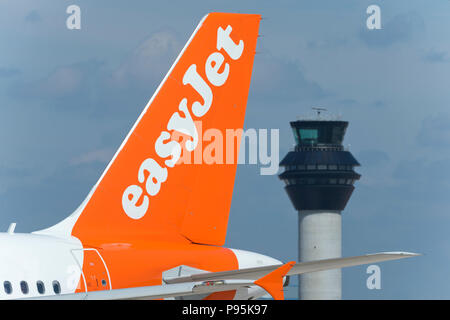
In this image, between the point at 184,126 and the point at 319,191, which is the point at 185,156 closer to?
the point at 184,126

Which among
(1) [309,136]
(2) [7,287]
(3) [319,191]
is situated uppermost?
(1) [309,136]

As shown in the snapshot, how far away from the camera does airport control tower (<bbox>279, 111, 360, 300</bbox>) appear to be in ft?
483

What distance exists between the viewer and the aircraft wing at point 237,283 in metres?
14.6

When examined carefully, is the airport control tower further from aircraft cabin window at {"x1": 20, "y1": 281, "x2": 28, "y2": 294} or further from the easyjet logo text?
aircraft cabin window at {"x1": 20, "y1": 281, "x2": 28, "y2": 294}

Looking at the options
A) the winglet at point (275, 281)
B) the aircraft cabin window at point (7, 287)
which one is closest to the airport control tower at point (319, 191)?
the aircraft cabin window at point (7, 287)

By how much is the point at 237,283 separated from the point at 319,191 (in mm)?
135390

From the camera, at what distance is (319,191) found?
150250mm

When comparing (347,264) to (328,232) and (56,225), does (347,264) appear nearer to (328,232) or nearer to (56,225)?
(56,225)

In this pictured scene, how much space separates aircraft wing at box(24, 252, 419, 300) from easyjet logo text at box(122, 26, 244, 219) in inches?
153

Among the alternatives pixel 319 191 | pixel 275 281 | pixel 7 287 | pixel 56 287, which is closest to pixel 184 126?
pixel 56 287

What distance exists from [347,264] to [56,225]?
243 inches
